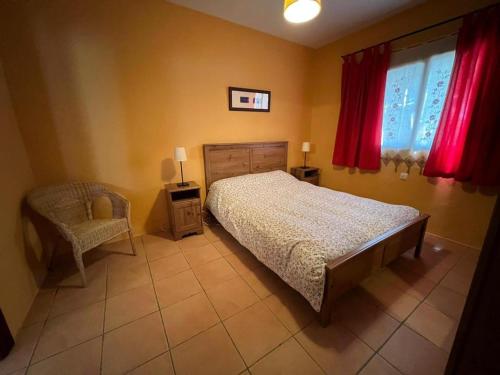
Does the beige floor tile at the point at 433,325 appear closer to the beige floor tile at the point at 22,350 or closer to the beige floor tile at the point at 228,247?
the beige floor tile at the point at 228,247

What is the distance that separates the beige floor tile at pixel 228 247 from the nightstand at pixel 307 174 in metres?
1.76

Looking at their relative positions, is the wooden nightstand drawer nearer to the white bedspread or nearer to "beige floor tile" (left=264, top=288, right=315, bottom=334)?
the white bedspread

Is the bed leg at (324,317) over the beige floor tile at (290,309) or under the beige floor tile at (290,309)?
over

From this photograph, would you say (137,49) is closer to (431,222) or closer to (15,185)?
(15,185)

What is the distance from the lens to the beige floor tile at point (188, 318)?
54.4 inches

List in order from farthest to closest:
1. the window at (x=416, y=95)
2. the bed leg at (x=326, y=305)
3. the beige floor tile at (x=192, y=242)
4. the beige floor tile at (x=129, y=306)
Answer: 1. the beige floor tile at (x=192, y=242)
2. the window at (x=416, y=95)
3. the beige floor tile at (x=129, y=306)
4. the bed leg at (x=326, y=305)

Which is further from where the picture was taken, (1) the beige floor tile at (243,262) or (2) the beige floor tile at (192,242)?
(2) the beige floor tile at (192,242)

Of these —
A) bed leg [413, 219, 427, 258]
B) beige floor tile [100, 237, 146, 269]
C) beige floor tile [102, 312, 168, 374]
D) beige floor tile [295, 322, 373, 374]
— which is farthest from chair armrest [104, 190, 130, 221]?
bed leg [413, 219, 427, 258]

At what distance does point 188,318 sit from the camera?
4.92ft

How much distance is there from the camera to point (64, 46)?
193 cm

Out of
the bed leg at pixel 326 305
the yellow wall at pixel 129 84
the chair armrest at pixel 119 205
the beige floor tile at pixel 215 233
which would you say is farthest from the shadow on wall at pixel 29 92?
the bed leg at pixel 326 305

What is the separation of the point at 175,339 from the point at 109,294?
80 cm

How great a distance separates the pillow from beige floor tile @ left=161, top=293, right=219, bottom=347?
143cm

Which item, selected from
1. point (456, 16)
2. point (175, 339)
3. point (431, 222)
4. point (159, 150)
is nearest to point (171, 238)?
point (159, 150)
